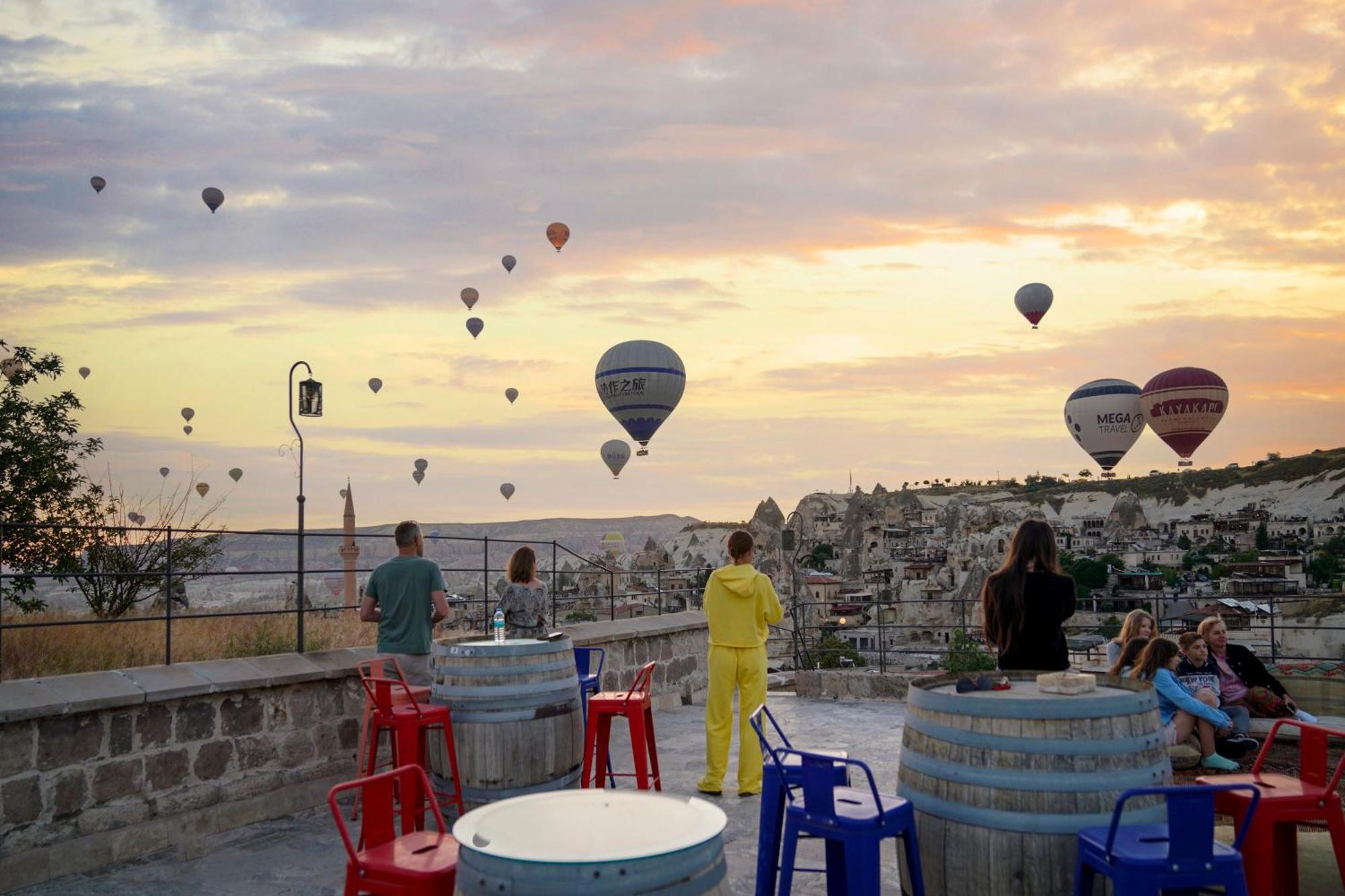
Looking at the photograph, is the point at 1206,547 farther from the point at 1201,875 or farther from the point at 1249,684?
the point at 1201,875

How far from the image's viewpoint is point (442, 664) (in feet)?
17.7

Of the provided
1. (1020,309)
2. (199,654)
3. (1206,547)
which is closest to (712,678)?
(199,654)

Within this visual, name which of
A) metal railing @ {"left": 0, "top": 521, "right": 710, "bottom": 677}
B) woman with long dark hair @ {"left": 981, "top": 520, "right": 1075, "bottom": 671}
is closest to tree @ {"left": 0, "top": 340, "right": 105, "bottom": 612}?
metal railing @ {"left": 0, "top": 521, "right": 710, "bottom": 677}

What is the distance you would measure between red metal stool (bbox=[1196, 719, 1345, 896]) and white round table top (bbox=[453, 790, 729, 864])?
2.10 m

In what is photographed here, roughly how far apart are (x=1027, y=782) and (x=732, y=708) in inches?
141

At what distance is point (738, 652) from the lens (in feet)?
21.7

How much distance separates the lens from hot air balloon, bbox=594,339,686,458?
933 inches

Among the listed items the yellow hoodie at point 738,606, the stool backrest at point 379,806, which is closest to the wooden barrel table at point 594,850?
the stool backrest at point 379,806

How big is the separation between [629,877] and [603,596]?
7737mm

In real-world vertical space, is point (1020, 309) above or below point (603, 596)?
above

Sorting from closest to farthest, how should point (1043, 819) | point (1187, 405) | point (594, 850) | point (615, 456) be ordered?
1. point (594, 850)
2. point (1043, 819)
3. point (1187, 405)
4. point (615, 456)

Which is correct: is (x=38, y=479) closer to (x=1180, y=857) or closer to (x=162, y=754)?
(x=162, y=754)

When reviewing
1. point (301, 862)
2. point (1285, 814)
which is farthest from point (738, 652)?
point (1285, 814)

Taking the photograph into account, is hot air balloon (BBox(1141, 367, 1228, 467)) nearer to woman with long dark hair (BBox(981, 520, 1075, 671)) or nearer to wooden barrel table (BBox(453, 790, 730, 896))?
woman with long dark hair (BBox(981, 520, 1075, 671))
